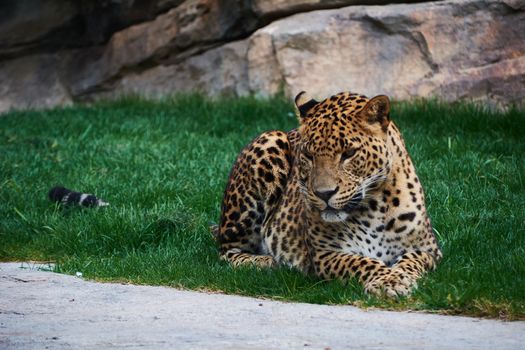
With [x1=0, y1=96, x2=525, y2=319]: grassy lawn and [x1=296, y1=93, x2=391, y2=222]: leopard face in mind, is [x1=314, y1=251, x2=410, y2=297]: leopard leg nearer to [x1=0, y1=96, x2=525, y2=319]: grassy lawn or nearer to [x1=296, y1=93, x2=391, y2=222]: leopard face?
[x1=0, y1=96, x2=525, y2=319]: grassy lawn

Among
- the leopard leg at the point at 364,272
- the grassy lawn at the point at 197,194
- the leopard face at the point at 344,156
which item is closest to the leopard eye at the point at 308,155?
the leopard face at the point at 344,156

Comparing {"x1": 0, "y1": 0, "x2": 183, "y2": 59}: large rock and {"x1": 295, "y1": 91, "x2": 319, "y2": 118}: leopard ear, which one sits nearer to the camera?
{"x1": 295, "y1": 91, "x2": 319, "y2": 118}: leopard ear

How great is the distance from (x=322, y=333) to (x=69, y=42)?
13497 mm

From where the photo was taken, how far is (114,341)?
218 inches

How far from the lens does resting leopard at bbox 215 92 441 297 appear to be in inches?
277

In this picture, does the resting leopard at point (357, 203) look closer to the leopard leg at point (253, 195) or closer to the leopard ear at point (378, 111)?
the leopard ear at point (378, 111)

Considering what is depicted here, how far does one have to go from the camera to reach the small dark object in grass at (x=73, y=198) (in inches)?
392

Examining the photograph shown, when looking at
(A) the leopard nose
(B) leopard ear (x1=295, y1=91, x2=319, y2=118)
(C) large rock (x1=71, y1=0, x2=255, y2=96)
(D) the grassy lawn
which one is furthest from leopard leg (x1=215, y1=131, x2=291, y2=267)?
(C) large rock (x1=71, y1=0, x2=255, y2=96)

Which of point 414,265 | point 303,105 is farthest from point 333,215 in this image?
point 303,105

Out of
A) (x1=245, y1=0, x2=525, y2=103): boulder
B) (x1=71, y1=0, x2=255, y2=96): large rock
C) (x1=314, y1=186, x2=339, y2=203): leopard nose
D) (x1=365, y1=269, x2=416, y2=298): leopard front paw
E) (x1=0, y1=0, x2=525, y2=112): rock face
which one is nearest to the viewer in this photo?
(x1=365, y1=269, x2=416, y2=298): leopard front paw

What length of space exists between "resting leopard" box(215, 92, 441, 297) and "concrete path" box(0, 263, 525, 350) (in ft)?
2.38

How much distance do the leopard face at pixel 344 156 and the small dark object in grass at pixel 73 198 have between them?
3.29m

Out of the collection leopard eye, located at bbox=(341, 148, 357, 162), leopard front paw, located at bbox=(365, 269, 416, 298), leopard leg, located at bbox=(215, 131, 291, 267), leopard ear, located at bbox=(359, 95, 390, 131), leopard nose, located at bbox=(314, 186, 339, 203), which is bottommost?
leopard leg, located at bbox=(215, 131, 291, 267)

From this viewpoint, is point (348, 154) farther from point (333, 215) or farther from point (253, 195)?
point (253, 195)
